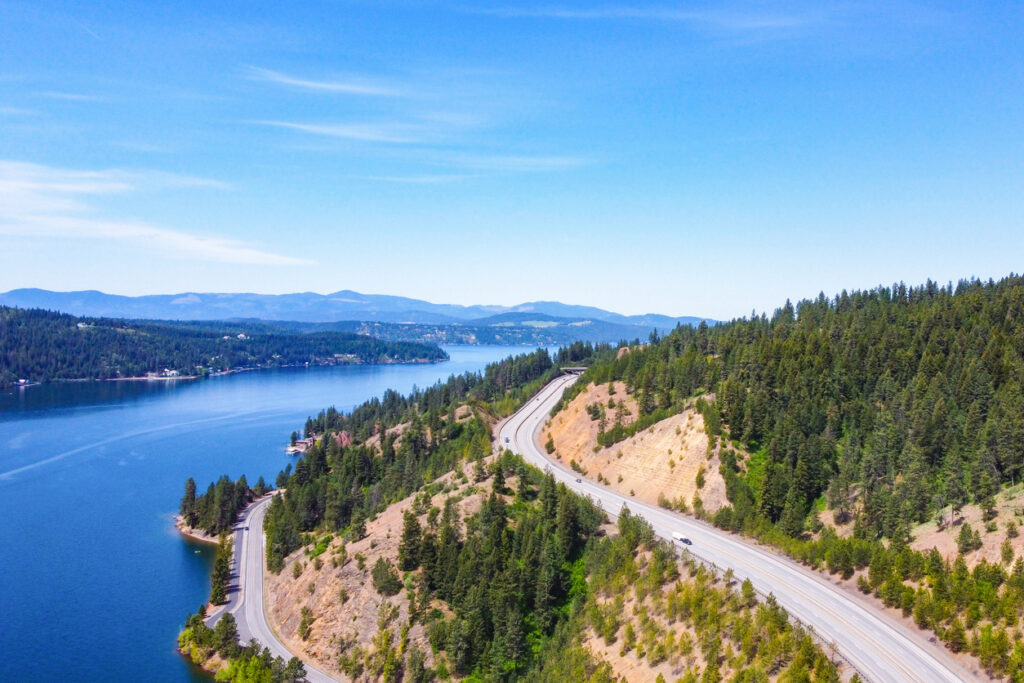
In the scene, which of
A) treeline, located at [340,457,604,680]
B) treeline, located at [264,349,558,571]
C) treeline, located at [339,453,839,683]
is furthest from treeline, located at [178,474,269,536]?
treeline, located at [340,457,604,680]

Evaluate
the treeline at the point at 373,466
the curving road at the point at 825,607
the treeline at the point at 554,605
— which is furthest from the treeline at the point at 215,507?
the curving road at the point at 825,607

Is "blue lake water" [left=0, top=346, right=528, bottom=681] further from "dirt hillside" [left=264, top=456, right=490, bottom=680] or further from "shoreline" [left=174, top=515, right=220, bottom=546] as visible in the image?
"dirt hillside" [left=264, top=456, right=490, bottom=680]

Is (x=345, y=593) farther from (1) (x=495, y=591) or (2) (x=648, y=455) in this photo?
(2) (x=648, y=455)

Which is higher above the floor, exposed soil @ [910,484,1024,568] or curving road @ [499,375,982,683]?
exposed soil @ [910,484,1024,568]

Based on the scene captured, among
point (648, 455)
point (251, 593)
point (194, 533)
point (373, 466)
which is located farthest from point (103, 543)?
point (648, 455)

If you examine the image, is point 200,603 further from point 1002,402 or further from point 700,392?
point 1002,402

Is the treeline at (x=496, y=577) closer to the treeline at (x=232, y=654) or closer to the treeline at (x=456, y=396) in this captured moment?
the treeline at (x=232, y=654)

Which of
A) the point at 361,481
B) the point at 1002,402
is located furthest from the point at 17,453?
the point at 1002,402
